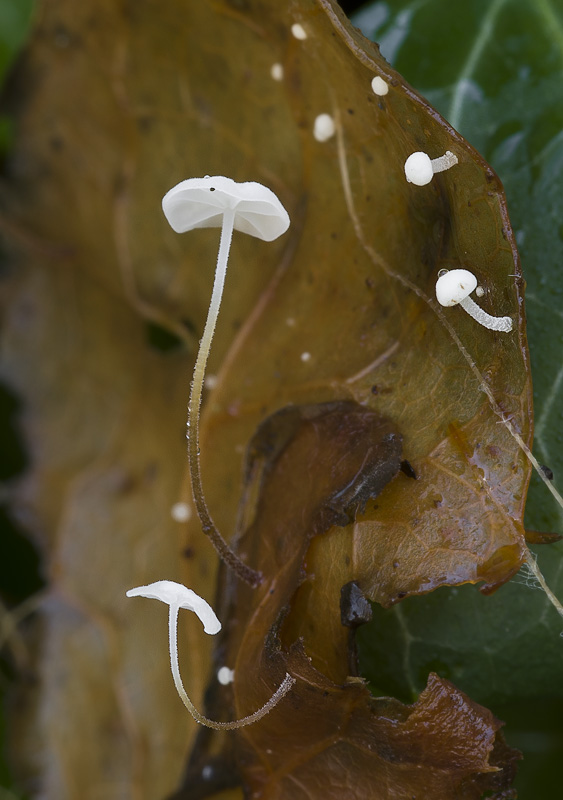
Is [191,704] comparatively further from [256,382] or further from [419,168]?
[419,168]

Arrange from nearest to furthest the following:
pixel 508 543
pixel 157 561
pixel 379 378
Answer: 1. pixel 508 543
2. pixel 379 378
3. pixel 157 561

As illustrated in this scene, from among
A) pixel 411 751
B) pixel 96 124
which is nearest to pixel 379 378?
pixel 411 751

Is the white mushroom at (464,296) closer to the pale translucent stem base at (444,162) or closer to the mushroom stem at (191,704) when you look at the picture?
the pale translucent stem base at (444,162)

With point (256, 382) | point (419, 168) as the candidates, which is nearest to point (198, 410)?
point (256, 382)

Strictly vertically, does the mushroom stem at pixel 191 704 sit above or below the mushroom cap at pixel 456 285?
below

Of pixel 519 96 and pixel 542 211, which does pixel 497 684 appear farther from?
pixel 519 96

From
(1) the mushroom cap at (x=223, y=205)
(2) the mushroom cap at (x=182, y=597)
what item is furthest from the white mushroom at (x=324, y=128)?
(2) the mushroom cap at (x=182, y=597)

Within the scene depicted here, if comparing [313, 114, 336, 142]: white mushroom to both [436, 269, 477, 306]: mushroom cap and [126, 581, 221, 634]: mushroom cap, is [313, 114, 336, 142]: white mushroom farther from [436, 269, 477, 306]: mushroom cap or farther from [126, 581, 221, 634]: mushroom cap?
[126, 581, 221, 634]: mushroom cap
